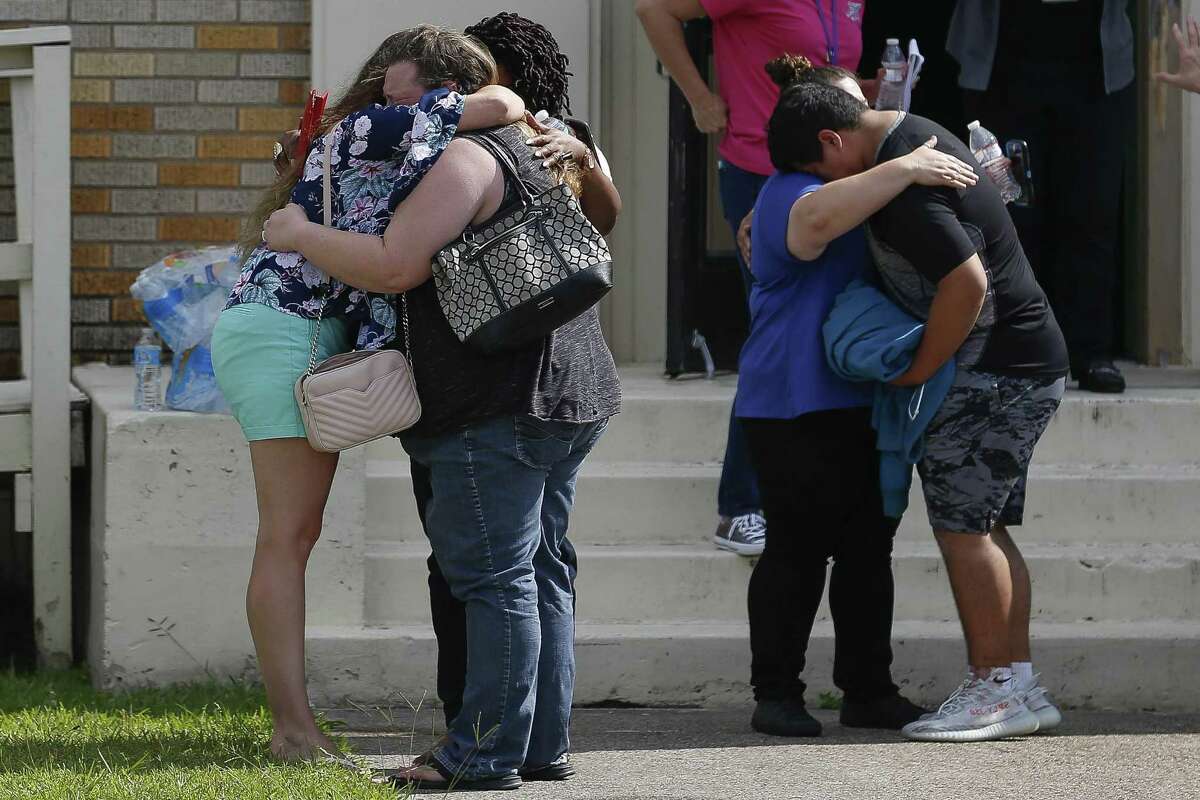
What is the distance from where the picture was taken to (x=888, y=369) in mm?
4188

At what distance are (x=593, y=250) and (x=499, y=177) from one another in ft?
0.82

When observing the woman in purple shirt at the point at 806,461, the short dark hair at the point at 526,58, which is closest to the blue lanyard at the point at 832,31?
the woman in purple shirt at the point at 806,461

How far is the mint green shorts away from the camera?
375 centimetres

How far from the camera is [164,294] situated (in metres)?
5.26

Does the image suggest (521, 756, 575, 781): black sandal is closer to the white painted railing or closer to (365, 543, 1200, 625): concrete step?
(365, 543, 1200, 625): concrete step

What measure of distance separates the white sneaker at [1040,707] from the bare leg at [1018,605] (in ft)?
0.26

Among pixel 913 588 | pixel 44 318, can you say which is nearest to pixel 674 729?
pixel 913 588

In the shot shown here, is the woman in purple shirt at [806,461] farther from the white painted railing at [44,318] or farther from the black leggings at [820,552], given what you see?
the white painted railing at [44,318]

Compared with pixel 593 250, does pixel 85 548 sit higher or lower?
lower

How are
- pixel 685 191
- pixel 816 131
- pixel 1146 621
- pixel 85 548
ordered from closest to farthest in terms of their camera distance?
pixel 816 131 → pixel 1146 621 → pixel 85 548 → pixel 685 191

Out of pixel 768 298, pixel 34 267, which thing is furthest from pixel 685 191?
pixel 34 267

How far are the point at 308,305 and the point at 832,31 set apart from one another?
216 centimetres

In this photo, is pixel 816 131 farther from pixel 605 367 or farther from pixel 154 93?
pixel 154 93

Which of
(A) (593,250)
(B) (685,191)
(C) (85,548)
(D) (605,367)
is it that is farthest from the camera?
(B) (685,191)
